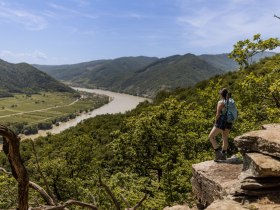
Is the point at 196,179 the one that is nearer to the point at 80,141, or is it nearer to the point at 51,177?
the point at 51,177

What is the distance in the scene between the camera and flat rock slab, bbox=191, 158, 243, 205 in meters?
12.0

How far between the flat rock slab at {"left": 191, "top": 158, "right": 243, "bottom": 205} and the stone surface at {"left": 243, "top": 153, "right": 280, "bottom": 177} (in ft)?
2.82

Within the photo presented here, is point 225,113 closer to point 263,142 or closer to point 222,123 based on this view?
point 222,123

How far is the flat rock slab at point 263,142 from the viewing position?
10954 millimetres

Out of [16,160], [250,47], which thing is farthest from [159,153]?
[16,160]

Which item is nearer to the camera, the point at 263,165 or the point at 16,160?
the point at 16,160

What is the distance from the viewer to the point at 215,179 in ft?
42.3

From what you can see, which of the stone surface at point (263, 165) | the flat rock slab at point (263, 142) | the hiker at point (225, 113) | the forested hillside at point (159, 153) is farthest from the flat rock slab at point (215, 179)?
the forested hillside at point (159, 153)

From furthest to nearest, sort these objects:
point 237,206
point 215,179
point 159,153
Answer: point 159,153 → point 215,179 → point 237,206

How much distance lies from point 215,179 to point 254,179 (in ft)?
7.28

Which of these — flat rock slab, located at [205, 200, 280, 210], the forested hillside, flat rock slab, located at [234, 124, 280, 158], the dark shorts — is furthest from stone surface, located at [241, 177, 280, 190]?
the forested hillside

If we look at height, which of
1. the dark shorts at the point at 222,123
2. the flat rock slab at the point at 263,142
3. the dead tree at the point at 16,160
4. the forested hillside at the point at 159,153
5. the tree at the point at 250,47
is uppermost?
the tree at the point at 250,47

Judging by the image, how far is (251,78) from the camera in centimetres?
1880

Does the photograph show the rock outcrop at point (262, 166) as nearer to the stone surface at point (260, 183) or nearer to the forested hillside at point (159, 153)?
the stone surface at point (260, 183)
